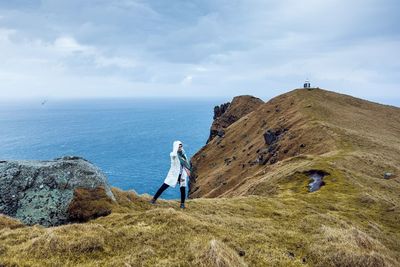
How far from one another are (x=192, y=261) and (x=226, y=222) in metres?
8.01

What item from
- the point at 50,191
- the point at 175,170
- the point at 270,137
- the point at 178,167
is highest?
the point at 178,167

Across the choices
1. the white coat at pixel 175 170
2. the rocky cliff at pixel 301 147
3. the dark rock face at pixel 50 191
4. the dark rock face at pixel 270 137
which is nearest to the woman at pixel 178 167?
the white coat at pixel 175 170

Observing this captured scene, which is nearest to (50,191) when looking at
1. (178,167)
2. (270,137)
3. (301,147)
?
(178,167)

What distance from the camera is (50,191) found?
20.0 metres

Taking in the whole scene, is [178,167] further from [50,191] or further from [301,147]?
[301,147]

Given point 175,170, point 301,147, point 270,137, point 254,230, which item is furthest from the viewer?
point 270,137

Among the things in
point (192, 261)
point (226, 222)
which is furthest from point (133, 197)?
point (192, 261)

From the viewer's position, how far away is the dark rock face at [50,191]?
19.2 meters

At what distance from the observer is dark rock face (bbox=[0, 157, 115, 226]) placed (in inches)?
755

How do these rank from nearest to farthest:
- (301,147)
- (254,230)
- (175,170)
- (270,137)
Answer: (254,230) → (175,170) → (301,147) → (270,137)

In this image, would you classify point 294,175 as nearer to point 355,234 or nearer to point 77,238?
point 355,234

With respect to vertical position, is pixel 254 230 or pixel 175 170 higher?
pixel 175 170

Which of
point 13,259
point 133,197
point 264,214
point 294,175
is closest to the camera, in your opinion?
point 13,259

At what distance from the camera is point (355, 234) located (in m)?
19.1
